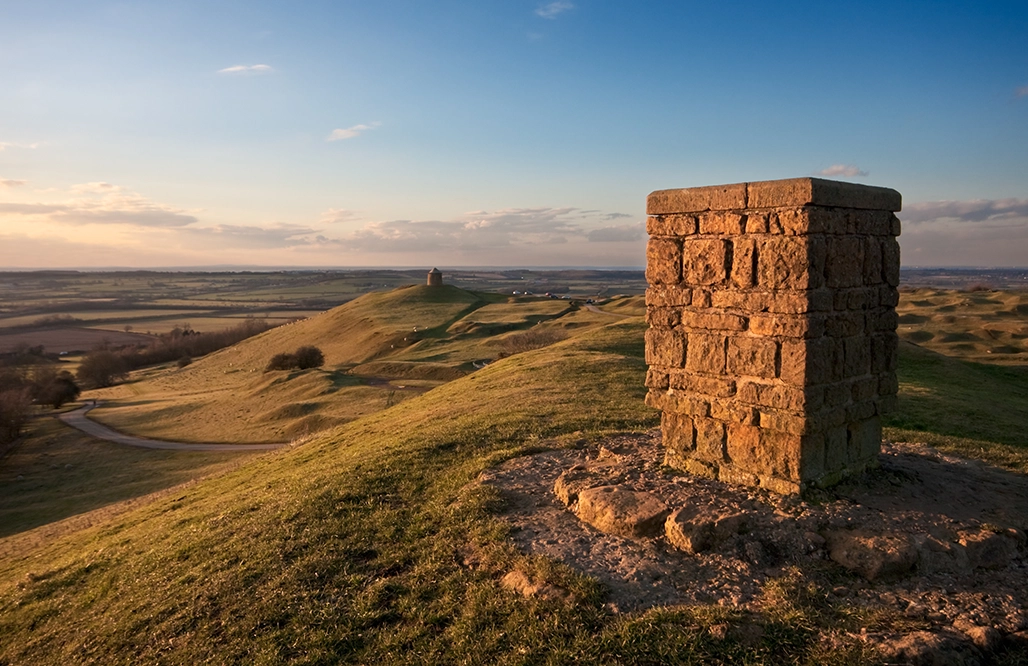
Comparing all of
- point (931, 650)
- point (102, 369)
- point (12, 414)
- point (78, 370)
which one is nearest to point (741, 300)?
point (931, 650)

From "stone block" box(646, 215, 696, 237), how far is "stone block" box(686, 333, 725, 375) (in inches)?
63.8

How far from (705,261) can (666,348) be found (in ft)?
5.11

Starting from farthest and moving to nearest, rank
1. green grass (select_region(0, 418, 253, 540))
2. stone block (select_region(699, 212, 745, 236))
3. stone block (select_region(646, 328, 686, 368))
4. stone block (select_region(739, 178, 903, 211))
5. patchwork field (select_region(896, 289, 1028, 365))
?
patchwork field (select_region(896, 289, 1028, 365)) → green grass (select_region(0, 418, 253, 540)) → stone block (select_region(646, 328, 686, 368)) → stone block (select_region(699, 212, 745, 236)) → stone block (select_region(739, 178, 903, 211))

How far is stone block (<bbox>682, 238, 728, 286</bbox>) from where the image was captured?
32.3 feet

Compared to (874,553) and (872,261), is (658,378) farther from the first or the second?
(874,553)

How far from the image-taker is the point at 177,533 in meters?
13.2

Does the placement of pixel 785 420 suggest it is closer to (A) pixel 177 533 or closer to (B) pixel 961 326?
(A) pixel 177 533

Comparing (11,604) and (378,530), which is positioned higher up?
(378,530)

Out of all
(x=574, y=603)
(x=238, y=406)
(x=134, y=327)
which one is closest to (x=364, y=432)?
(x=574, y=603)

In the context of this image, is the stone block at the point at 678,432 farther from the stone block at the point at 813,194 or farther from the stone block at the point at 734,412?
the stone block at the point at 813,194

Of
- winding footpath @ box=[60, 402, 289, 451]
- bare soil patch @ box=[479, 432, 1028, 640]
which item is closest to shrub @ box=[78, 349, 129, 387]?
winding footpath @ box=[60, 402, 289, 451]

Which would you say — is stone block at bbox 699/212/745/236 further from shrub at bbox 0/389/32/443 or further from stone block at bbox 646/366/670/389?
shrub at bbox 0/389/32/443

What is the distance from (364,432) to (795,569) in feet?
56.0

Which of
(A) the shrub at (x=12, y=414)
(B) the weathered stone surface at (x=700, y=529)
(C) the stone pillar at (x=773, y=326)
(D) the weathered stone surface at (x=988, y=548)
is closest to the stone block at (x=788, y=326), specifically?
(C) the stone pillar at (x=773, y=326)
